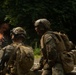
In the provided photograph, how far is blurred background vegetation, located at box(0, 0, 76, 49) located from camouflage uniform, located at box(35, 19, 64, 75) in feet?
52.3

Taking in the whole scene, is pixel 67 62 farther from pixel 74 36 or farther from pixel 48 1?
pixel 74 36

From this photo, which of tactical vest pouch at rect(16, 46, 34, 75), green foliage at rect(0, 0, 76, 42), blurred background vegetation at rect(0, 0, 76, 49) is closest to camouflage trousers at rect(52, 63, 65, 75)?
tactical vest pouch at rect(16, 46, 34, 75)

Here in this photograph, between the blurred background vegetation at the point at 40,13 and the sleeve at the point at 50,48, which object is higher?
the sleeve at the point at 50,48

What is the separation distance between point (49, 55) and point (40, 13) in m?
16.5

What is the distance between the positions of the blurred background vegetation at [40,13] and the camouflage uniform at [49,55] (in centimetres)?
1595

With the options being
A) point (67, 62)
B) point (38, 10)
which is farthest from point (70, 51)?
point (38, 10)

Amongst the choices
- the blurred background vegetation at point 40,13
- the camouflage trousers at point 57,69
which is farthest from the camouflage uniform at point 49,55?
the blurred background vegetation at point 40,13

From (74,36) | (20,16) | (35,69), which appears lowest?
(74,36)

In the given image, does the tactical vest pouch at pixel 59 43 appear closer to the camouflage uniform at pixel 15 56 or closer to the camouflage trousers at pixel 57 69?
the camouflage trousers at pixel 57 69

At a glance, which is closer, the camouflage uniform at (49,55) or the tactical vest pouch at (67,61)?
the camouflage uniform at (49,55)

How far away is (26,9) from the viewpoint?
23.0 meters

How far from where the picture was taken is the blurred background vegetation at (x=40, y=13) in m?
A: 22.9

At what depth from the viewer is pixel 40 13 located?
22.8m

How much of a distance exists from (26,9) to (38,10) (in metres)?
0.74
